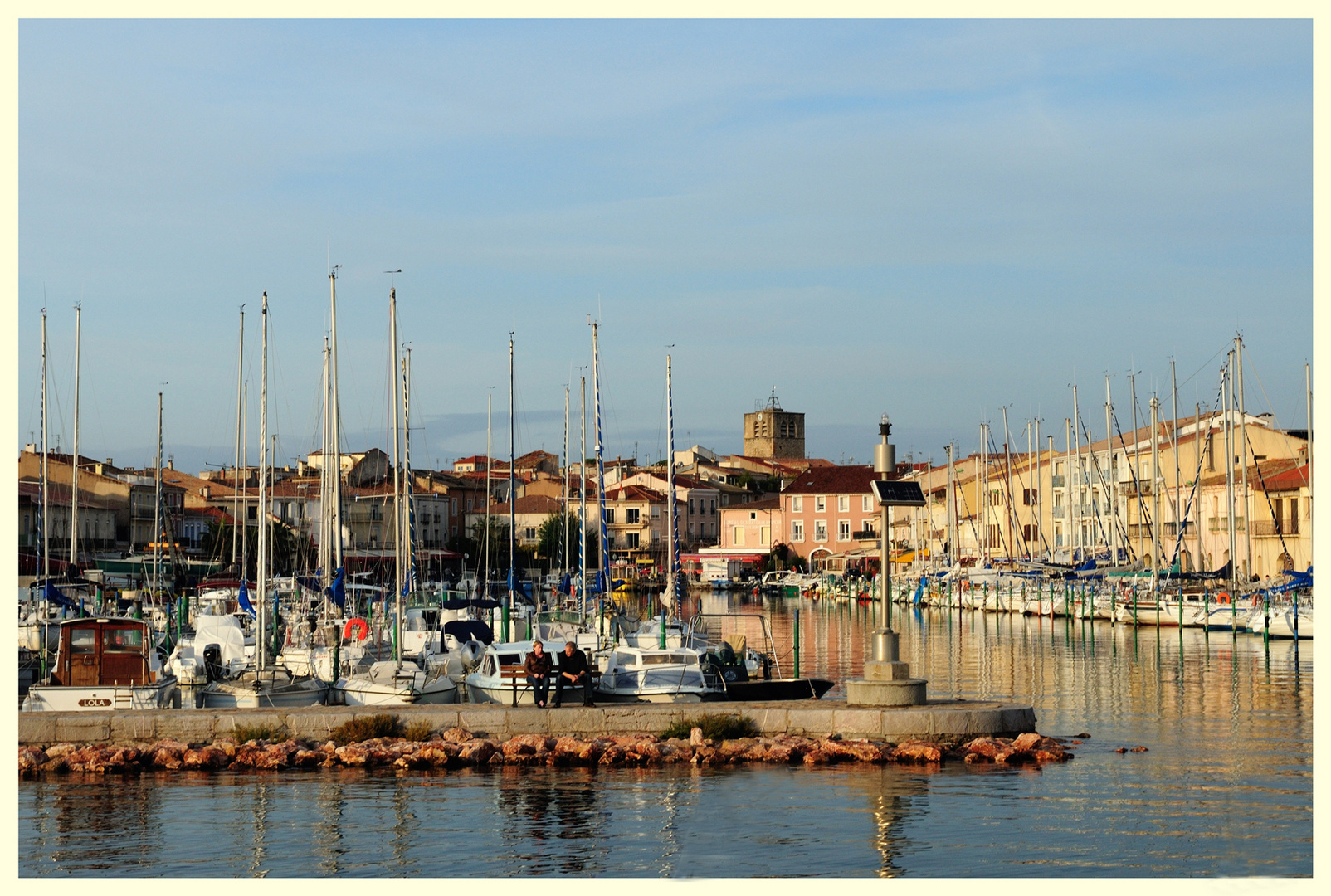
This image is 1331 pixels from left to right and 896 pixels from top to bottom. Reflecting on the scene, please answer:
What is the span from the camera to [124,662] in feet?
89.9

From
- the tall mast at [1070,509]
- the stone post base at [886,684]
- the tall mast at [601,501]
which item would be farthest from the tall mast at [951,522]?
the stone post base at [886,684]

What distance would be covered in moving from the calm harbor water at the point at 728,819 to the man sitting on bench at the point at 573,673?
13.2 feet

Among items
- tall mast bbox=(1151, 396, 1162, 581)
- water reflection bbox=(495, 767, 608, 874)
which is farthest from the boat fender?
tall mast bbox=(1151, 396, 1162, 581)

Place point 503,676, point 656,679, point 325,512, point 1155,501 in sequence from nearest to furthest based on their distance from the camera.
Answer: point 503,676, point 656,679, point 325,512, point 1155,501

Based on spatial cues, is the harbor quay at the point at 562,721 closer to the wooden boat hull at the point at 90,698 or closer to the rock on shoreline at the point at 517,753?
the rock on shoreline at the point at 517,753

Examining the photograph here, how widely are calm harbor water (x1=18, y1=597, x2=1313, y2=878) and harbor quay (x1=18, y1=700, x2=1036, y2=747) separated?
1.20 meters

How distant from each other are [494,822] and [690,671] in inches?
452

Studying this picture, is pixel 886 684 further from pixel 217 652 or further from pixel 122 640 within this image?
pixel 217 652

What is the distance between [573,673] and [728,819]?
8.80 meters

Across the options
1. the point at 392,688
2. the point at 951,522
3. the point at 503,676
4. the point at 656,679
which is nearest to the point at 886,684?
the point at 656,679

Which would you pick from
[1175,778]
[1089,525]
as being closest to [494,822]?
[1175,778]

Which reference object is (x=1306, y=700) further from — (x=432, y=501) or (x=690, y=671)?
(x=432, y=501)

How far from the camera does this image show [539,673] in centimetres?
2805

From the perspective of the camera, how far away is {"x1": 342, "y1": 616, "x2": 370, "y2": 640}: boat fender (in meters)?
44.3
